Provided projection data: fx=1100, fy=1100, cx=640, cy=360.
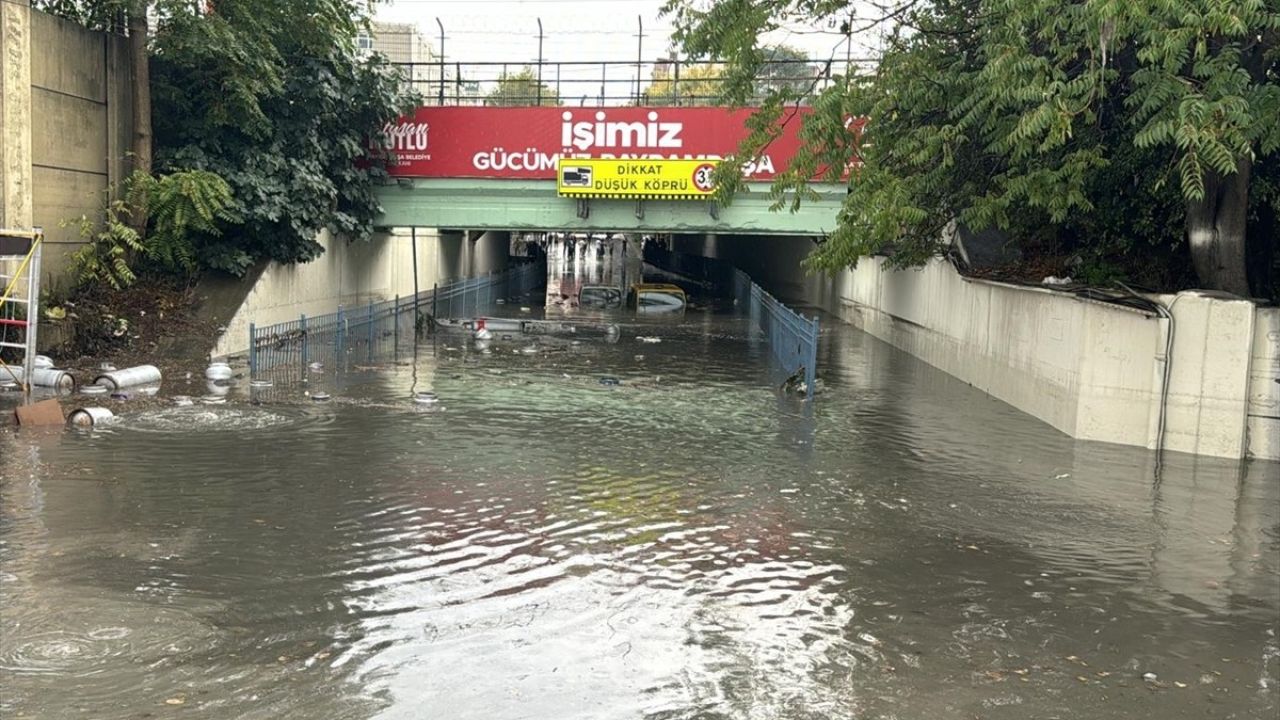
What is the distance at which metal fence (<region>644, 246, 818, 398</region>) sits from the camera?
18.4 metres

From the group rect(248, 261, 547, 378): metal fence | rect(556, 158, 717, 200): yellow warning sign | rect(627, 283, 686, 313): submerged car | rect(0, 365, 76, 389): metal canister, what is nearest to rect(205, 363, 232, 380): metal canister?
rect(248, 261, 547, 378): metal fence

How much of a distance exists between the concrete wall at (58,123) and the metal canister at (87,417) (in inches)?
242

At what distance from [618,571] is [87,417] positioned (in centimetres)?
840

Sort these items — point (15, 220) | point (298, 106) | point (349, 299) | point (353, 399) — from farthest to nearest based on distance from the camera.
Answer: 1. point (349, 299)
2. point (298, 106)
3. point (15, 220)
4. point (353, 399)

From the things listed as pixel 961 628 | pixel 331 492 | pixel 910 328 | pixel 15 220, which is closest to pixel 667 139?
pixel 910 328

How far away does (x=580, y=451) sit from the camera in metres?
13.0

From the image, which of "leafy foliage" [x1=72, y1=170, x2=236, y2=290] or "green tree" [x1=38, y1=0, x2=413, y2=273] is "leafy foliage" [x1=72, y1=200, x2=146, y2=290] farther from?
"green tree" [x1=38, y1=0, x2=413, y2=273]

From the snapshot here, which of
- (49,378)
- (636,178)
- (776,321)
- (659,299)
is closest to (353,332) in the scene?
(636,178)

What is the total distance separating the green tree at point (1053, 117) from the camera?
1180 centimetres

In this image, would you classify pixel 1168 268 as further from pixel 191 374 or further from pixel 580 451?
pixel 191 374

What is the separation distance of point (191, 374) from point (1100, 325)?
13913 millimetres

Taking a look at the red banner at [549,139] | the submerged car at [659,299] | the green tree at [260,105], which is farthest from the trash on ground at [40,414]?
the submerged car at [659,299]

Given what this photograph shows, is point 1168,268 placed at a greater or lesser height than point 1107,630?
greater

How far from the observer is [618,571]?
8.19m
